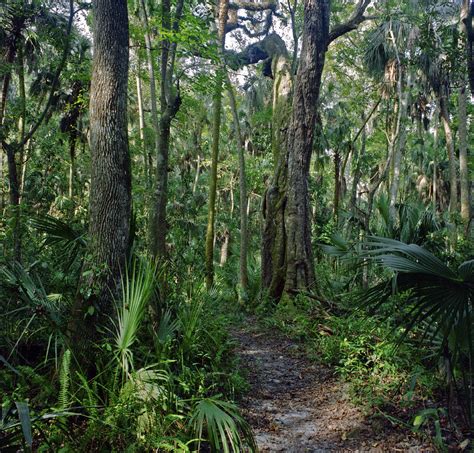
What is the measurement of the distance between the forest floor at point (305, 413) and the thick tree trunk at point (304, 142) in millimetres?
2622

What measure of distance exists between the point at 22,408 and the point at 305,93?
343 inches

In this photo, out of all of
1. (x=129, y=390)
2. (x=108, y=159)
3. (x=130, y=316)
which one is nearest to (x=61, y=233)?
(x=108, y=159)

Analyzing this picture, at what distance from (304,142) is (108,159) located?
5.83m

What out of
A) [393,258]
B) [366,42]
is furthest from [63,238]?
[366,42]

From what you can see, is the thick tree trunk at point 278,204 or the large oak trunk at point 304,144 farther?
the thick tree trunk at point 278,204

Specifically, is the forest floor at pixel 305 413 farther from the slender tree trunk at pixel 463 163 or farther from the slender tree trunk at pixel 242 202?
the slender tree trunk at pixel 463 163

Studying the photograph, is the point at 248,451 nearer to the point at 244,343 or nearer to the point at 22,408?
the point at 22,408

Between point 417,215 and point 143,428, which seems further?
point 417,215

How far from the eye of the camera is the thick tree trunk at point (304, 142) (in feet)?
29.7

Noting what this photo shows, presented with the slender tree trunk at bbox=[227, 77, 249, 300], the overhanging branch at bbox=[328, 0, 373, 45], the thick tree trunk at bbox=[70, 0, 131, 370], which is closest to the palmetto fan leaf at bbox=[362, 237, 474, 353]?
the thick tree trunk at bbox=[70, 0, 131, 370]

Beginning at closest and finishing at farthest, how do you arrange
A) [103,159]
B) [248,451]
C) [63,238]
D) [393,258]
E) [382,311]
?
[393,258]
[248,451]
[103,159]
[63,238]
[382,311]

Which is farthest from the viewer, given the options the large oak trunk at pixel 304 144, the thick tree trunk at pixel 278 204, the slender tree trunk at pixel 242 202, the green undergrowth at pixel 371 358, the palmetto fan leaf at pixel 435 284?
the slender tree trunk at pixel 242 202

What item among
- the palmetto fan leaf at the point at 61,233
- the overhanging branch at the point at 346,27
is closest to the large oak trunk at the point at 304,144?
the overhanging branch at the point at 346,27

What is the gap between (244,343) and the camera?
7496 millimetres
